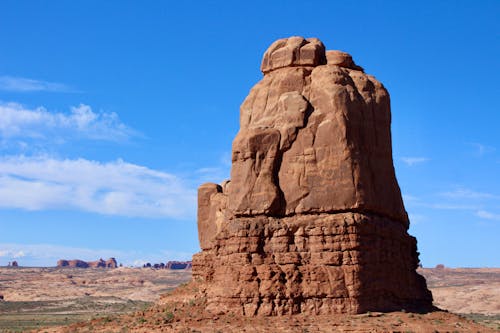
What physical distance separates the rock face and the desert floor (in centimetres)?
115

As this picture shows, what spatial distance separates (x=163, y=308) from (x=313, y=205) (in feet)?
34.8

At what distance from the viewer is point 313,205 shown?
3391 cm

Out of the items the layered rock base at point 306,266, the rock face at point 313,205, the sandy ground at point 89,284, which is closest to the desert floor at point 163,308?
the sandy ground at point 89,284

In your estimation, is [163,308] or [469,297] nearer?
[163,308]

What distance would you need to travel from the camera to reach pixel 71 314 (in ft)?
301

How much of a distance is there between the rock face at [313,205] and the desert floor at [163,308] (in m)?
1.15

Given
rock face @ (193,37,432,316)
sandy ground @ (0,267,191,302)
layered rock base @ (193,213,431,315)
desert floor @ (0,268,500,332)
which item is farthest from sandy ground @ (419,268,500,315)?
layered rock base @ (193,213,431,315)

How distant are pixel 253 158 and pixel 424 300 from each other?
12049mm

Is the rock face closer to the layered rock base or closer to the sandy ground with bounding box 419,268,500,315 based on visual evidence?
the layered rock base

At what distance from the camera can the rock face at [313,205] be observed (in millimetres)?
32281

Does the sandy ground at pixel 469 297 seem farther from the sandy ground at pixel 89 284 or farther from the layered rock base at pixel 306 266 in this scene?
the layered rock base at pixel 306 266

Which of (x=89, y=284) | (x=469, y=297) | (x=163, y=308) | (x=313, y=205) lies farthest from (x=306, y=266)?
(x=89, y=284)

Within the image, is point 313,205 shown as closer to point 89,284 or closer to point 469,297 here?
point 469,297

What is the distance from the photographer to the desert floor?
31.2 meters
